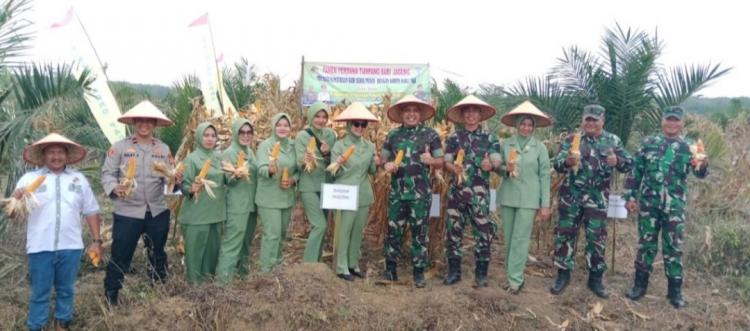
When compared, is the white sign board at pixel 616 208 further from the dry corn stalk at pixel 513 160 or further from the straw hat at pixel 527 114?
the dry corn stalk at pixel 513 160

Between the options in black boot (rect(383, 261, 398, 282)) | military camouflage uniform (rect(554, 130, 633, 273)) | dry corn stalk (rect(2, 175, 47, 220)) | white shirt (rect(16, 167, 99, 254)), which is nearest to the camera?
dry corn stalk (rect(2, 175, 47, 220))

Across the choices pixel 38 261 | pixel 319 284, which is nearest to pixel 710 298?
pixel 319 284

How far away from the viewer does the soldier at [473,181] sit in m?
5.43

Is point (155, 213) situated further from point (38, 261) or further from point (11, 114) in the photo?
point (11, 114)

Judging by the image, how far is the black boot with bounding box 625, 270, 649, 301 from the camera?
18.0 ft

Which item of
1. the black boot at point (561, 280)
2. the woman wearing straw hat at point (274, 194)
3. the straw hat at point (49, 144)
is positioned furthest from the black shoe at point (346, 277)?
the straw hat at point (49, 144)

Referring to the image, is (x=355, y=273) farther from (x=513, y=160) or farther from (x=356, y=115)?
(x=513, y=160)

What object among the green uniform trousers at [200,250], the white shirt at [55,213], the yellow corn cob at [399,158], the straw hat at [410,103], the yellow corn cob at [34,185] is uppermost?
the straw hat at [410,103]

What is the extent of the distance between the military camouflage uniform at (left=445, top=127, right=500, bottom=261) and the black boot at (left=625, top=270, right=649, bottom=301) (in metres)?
1.44

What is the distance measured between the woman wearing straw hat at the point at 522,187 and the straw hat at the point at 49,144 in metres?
3.64

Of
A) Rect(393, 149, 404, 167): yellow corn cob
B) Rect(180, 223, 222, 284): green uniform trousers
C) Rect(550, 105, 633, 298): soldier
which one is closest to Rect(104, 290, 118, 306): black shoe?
Rect(180, 223, 222, 284): green uniform trousers

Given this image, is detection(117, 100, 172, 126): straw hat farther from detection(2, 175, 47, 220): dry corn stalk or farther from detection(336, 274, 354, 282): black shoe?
detection(336, 274, 354, 282): black shoe

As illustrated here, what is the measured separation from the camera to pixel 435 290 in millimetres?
5410

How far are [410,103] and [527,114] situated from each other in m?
1.12
